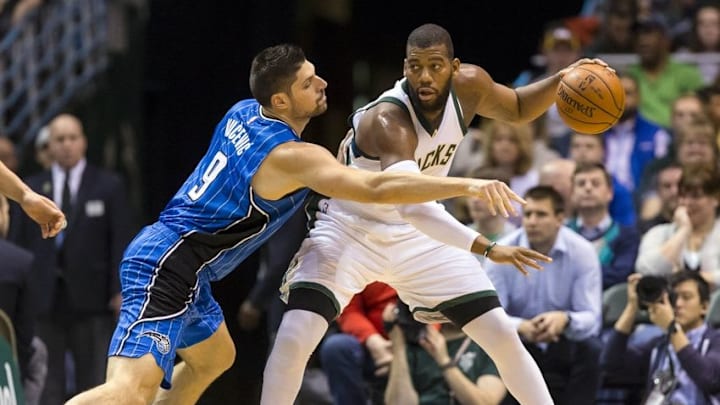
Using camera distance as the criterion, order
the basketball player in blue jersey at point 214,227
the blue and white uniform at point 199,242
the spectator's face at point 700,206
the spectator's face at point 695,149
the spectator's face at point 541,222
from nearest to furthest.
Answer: the basketball player in blue jersey at point 214,227
the blue and white uniform at point 199,242
the spectator's face at point 541,222
the spectator's face at point 700,206
the spectator's face at point 695,149

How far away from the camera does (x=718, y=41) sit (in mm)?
10719

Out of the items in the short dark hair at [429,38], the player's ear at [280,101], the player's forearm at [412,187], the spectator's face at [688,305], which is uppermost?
the short dark hair at [429,38]

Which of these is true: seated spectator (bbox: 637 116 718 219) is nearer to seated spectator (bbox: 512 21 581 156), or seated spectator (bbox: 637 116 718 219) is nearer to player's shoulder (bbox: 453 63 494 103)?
seated spectator (bbox: 512 21 581 156)

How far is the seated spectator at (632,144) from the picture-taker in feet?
32.2

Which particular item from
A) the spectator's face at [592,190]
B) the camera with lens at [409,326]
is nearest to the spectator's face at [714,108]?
the spectator's face at [592,190]

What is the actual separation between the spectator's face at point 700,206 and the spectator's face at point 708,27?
2.61 metres

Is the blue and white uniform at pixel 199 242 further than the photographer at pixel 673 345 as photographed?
No

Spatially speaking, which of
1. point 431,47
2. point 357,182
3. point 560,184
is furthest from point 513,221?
point 357,182

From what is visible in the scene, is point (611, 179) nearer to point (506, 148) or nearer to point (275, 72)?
Answer: point (506, 148)

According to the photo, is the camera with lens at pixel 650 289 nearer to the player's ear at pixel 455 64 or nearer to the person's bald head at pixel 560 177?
the person's bald head at pixel 560 177

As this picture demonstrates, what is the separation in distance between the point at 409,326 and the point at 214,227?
6.42 ft

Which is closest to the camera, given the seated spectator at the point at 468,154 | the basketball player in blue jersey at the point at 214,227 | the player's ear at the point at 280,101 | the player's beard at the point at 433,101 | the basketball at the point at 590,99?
the basketball player in blue jersey at the point at 214,227

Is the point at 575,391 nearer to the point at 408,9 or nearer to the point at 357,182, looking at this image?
the point at 357,182

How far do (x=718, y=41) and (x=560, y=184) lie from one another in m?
2.42
